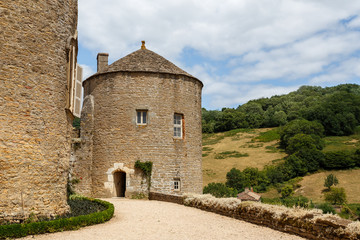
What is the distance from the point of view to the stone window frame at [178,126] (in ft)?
57.1

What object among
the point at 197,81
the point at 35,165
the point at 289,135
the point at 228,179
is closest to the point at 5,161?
the point at 35,165

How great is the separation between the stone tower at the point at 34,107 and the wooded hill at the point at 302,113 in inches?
2351

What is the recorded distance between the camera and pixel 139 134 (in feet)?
53.9

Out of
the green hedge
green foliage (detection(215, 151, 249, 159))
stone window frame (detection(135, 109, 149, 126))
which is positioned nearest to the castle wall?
stone window frame (detection(135, 109, 149, 126))

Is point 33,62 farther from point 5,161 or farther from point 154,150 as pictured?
point 154,150

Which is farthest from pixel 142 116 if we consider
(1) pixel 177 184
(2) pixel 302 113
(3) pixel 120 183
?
(2) pixel 302 113

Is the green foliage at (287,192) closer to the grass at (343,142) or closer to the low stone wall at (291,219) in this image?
the grass at (343,142)

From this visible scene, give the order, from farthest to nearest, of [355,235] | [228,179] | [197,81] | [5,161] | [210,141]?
[210,141] → [228,179] → [197,81] → [5,161] → [355,235]

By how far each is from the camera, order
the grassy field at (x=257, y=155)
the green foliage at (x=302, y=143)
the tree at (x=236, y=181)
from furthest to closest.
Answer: the green foliage at (x=302, y=143), the tree at (x=236, y=181), the grassy field at (x=257, y=155)

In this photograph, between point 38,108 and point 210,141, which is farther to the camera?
point 210,141

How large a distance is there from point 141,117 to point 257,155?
38.4 m

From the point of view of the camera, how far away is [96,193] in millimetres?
16422

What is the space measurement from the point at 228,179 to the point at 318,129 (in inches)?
1037

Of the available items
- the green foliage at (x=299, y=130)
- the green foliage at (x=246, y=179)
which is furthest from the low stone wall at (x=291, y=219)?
the green foliage at (x=299, y=130)
